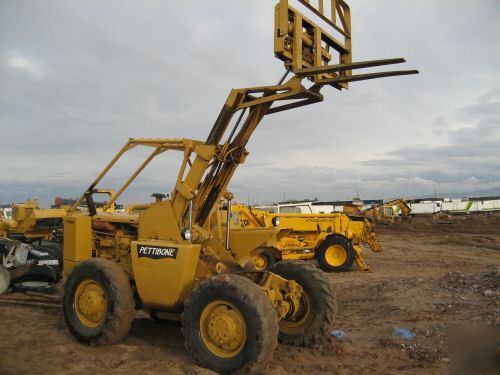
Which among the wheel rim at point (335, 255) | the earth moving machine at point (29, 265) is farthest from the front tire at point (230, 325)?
the wheel rim at point (335, 255)

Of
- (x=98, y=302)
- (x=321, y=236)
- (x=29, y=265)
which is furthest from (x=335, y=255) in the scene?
(x=98, y=302)

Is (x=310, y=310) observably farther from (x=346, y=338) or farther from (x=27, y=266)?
(x=27, y=266)

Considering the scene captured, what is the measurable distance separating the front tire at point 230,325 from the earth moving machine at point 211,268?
1 cm

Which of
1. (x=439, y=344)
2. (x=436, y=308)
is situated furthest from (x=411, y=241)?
(x=439, y=344)

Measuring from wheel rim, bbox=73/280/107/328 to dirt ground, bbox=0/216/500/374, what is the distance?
13.0 inches

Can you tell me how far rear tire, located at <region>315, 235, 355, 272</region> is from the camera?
1393 centimetres

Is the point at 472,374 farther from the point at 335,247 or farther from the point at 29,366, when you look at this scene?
the point at 335,247

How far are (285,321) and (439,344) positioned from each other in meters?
1.95

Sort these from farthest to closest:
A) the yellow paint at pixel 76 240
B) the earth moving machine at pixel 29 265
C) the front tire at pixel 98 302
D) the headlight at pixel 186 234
Answer: 1. the earth moving machine at pixel 29 265
2. the yellow paint at pixel 76 240
3. the front tire at pixel 98 302
4. the headlight at pixel 186 234

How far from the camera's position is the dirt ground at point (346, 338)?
5.14m

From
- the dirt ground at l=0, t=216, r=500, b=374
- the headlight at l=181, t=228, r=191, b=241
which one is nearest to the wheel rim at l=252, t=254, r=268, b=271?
the dirt ground at l=0, t=216, r=500, b=374

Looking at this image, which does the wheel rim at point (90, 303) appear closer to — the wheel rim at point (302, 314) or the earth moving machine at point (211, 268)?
the earth moving machine at point (211, 268)

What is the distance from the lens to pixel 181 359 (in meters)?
5.32

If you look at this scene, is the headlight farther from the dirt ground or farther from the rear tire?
the rear tire
